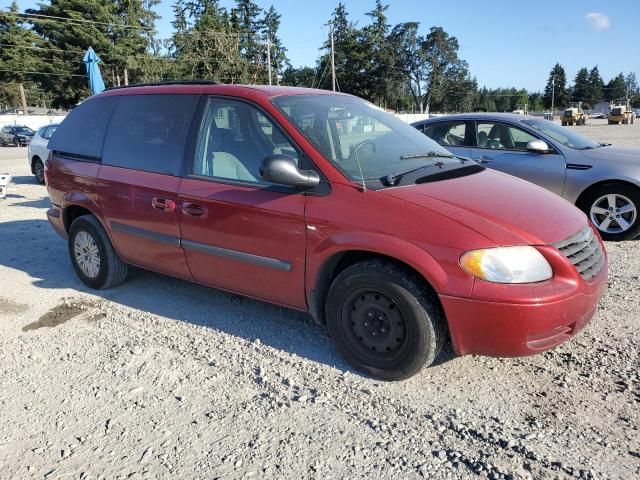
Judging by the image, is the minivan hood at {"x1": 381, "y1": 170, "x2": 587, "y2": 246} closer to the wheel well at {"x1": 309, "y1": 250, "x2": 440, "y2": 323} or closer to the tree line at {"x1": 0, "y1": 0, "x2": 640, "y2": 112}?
the wheel well at {"x1": 309, "y1": 250, "x2": 440, "y2": 323}

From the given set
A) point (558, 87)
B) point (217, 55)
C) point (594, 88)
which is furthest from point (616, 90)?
point (217, 55)

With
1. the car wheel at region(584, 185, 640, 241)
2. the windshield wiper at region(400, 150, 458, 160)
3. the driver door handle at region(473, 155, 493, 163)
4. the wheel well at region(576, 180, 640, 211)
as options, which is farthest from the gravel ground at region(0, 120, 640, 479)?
the driver door handle at region(473, 155, 493, 163)

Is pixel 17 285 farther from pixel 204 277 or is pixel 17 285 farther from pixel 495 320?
pixel 495 320

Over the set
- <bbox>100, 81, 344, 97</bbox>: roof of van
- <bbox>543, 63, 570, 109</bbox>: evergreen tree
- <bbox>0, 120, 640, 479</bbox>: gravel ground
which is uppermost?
<bbox>543, 63, 570, 109</bbox>: evergreen tree

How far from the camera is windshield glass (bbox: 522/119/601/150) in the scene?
695 cm

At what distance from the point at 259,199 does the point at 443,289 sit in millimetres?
1393

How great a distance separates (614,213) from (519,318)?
4.48 meters

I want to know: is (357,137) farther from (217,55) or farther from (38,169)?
(217,55)

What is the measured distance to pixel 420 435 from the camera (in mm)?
2748

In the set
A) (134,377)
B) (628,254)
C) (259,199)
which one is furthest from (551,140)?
(134,377)

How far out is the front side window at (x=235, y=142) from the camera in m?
3.71

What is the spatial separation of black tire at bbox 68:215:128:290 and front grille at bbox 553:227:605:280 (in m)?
3.79

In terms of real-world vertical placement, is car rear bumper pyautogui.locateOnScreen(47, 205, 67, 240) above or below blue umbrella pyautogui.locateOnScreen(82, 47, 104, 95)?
below

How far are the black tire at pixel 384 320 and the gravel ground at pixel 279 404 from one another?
161mm
